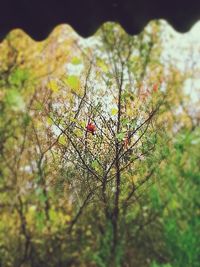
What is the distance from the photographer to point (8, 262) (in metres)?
12.8

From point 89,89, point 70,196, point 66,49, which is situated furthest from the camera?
point 70,196

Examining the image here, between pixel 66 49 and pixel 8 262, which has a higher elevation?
pixel 66 49

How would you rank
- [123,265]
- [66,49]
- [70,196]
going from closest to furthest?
1. [66,49]
2. [70,196]
3. [123,265]

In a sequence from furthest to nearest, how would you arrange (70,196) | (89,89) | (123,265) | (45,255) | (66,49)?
(123,265), (45,255), (70,196), (66,49), (89,89)

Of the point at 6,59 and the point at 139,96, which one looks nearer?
the point at 139,96

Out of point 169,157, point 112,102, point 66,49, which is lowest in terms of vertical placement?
point 112,102

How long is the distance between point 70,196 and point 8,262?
243 centimetres

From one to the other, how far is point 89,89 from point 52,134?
1685 mm

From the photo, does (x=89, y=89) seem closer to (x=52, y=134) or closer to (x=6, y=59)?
(x=52, y=134)

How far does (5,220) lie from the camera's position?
40.6 ft

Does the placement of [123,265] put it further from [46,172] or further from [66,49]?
[66,49]

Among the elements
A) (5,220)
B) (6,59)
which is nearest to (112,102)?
(6,59)

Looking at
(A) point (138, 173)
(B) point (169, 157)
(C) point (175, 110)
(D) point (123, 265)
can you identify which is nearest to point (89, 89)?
(A) point (138, 173)

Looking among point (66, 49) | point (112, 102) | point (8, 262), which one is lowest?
point (8, 262)
